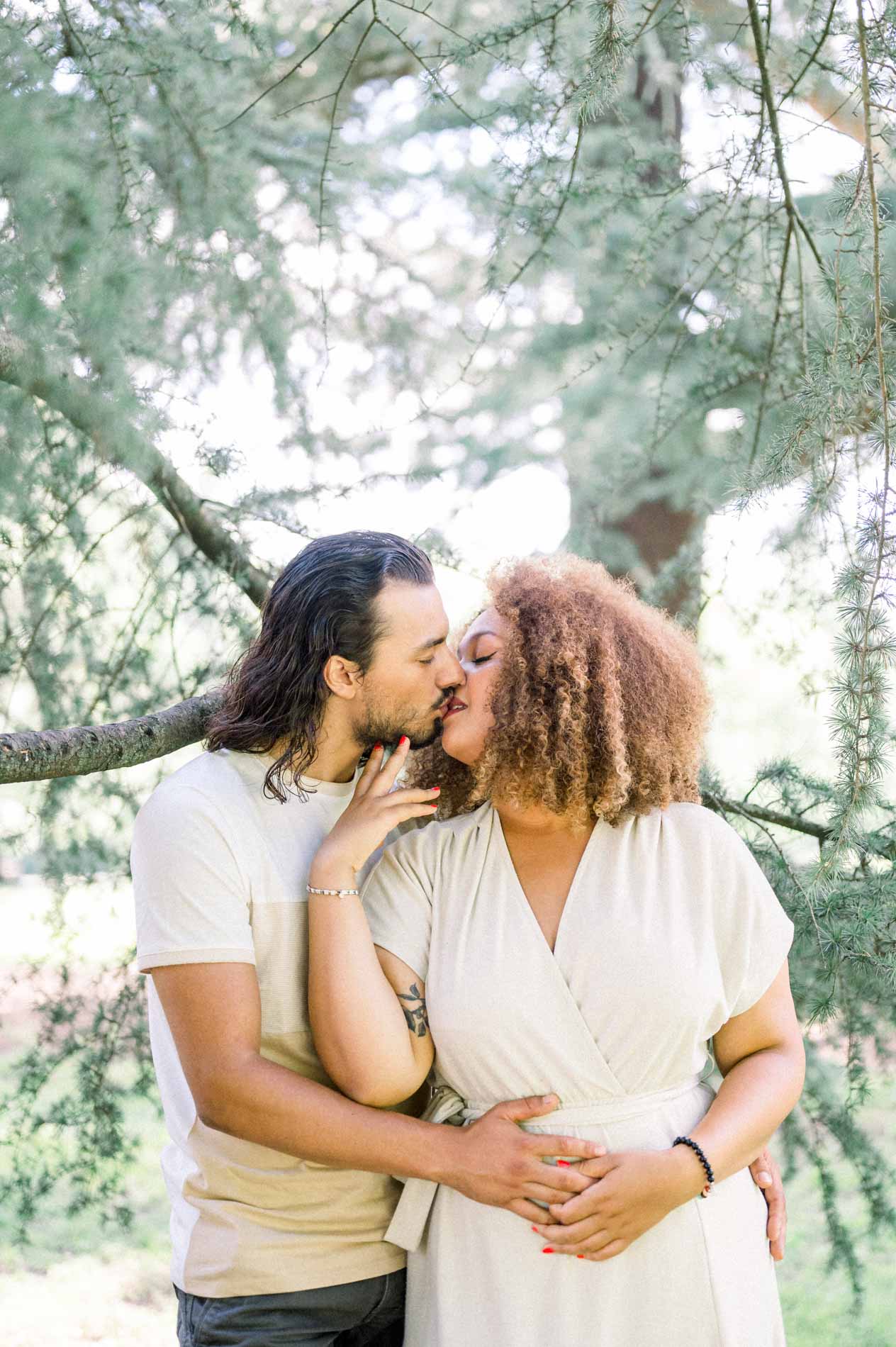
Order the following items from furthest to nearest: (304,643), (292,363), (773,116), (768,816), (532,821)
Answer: (292,363) → (768,816) → (773,116) → (304,643) → (532,821)

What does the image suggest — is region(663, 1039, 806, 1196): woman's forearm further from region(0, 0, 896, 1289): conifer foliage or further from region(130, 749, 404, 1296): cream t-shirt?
region(130, 749, 404, 1296): cream t-shirt

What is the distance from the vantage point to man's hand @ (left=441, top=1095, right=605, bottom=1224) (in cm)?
157

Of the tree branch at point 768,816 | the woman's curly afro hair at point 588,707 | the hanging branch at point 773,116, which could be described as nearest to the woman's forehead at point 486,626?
the woman's curly afro hair at point 588,707

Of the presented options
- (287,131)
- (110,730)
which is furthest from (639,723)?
(287,131)

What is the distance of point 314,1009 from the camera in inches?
64.9

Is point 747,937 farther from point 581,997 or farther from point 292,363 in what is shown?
point 292,363

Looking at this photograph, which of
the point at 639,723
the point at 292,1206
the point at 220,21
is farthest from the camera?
the point at 220,21

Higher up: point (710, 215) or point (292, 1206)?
point (710, 215)

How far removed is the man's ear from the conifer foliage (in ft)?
0.88

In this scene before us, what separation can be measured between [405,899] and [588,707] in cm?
39

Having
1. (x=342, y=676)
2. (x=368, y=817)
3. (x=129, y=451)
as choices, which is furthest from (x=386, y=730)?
(x=129, y=451)

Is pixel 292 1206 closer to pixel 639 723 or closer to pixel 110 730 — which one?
pixel 110 730

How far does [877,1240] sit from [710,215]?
296 cm

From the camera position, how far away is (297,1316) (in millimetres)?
1679
